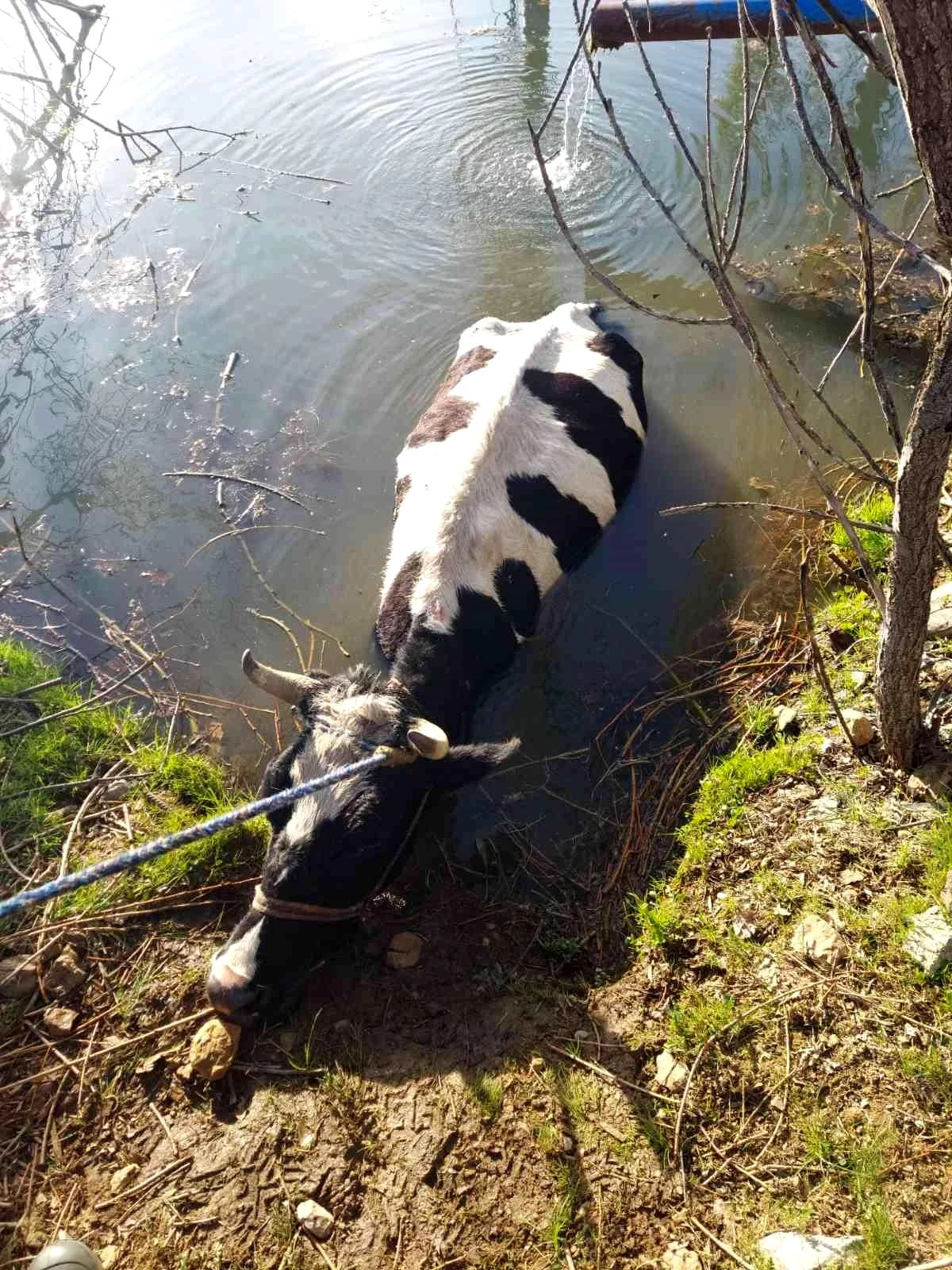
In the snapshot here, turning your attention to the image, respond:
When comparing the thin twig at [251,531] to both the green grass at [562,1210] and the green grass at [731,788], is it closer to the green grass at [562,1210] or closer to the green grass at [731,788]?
the green grass at [731,788]

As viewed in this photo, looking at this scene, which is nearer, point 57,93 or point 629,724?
point 629,724

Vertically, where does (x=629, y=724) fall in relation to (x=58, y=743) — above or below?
below

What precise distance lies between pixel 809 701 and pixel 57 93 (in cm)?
1092

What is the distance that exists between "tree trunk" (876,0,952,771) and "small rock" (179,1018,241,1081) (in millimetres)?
2944

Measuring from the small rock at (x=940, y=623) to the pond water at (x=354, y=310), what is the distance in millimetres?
1517

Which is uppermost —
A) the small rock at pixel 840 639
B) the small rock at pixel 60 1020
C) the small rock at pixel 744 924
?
the small rock at pixel 840 639

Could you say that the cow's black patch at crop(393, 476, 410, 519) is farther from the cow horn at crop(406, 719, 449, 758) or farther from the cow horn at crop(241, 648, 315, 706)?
the cow horn at crop(406, 719, 449, 758)

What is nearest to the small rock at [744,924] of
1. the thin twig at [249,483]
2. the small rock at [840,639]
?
the small rock at [840,639]

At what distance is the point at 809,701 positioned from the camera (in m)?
3.85

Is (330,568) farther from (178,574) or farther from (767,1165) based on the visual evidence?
(767,1165)

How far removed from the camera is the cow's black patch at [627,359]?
18.4ft

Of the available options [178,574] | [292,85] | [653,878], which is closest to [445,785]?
[653,878]

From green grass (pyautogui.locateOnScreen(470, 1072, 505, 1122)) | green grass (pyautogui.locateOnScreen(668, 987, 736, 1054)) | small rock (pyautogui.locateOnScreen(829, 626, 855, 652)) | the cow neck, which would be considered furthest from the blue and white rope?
small rock (pyautogui.locateOnScreen(829, 626, 855, 652))

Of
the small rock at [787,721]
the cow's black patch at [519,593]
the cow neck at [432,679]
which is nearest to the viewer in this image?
the small rock at [787,721]
